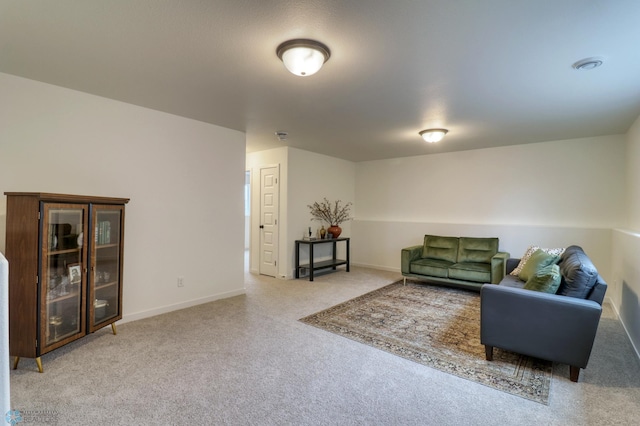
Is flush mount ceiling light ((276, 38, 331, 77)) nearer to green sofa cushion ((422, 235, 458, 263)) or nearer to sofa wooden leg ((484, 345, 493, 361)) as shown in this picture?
sofa wooden leg ((484, 345, 493, 361))

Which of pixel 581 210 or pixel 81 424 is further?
pixel 581 210

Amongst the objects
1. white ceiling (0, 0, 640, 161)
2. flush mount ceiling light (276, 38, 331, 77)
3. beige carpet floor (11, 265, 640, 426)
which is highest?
white ceiling (0, 0, 640, 161)

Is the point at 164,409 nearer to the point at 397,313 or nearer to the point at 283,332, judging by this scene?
the point at 283,332

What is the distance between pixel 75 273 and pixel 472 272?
489cm

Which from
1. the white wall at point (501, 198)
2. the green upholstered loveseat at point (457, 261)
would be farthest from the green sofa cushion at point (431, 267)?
the white wall at point (501, 198)

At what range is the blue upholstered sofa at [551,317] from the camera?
7.26 feet

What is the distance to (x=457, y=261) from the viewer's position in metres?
5.18

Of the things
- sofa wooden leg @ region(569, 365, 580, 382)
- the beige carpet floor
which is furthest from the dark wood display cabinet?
sofa wooden leg @ region(569, 365, 580, 382)

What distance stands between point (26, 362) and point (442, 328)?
378 centimetres

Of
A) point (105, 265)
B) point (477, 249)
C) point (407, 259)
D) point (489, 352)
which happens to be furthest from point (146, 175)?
point (477, 249)

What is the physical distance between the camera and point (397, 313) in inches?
147

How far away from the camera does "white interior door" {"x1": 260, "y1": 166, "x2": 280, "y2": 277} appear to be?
5.62 m

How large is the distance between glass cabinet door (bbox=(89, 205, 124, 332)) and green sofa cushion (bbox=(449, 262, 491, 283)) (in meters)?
4.47

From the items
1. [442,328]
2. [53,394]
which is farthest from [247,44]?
[442,328]
